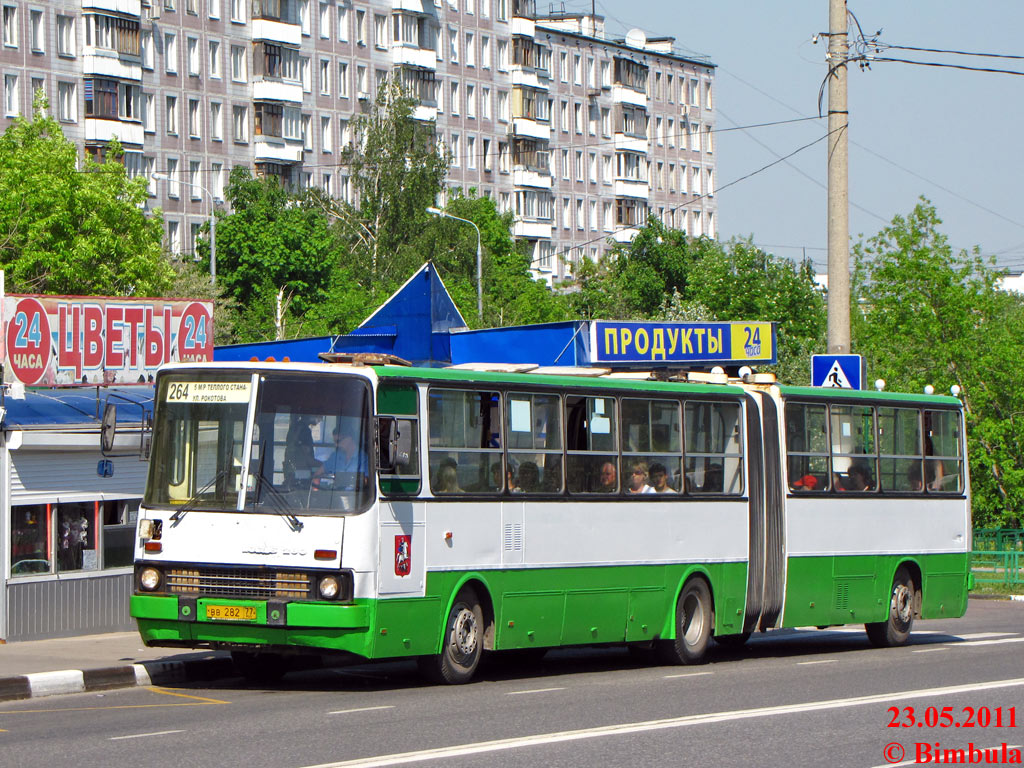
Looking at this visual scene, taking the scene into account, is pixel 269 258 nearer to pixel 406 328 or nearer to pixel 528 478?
pixel 406 328

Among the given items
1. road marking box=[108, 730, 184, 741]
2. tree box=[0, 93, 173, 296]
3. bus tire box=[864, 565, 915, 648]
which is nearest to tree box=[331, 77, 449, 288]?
tree box=[0, 93, 173, 296]

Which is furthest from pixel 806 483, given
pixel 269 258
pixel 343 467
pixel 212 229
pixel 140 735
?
pixel 269 258

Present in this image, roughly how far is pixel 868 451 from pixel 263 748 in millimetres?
11410

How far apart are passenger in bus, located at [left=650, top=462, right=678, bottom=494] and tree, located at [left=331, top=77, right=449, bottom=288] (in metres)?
57.8

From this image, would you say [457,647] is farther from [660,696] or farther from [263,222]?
[263,222]

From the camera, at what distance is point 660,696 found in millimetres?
14164

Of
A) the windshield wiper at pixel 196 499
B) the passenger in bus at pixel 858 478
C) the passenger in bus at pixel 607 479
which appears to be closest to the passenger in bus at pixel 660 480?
the passenger in bus at pixel 607 479

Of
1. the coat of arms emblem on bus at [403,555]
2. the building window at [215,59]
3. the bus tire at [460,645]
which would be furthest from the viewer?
the building window at [215,59]

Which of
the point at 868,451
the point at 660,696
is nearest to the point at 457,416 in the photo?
the point at 660,696

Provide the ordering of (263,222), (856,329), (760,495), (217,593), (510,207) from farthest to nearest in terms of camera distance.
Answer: (510,207) → (263,222) → (856,329) → (760,495) → (217,593)

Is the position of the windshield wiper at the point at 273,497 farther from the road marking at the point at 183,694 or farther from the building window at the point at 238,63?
the building window at the point at 238,63

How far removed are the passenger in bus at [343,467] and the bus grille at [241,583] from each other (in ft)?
2.61

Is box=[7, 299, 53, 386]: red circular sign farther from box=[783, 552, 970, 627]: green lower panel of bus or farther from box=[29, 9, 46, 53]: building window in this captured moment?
box=[29, 9, 46, 53]: building window

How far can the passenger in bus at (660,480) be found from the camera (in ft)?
57.7
